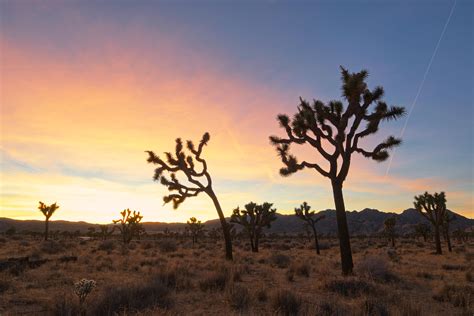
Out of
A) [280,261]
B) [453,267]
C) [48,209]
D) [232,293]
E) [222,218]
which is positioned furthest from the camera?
[48,209]

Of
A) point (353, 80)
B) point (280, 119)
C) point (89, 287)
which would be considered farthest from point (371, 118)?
point (89, 287)

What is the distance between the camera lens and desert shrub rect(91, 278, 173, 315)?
733 cm

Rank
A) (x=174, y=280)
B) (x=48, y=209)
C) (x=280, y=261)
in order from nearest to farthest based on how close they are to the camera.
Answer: (x=174, y=280) < (x=280, y=261) < (x=48, y=209)

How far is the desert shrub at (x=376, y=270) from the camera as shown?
1287cm

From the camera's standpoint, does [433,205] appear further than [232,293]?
Yes

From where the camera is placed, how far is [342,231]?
46.7ft

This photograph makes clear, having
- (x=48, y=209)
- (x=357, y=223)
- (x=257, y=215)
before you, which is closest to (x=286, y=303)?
(x=257, y=215)

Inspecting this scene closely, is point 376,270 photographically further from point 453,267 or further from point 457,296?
point 453,267

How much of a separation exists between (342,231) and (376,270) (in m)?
1.91

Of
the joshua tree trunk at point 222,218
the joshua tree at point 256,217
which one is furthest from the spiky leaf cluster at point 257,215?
the joshua tree trunk at point 222,218

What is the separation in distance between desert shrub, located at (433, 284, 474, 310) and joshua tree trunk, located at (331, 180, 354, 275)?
3841mm

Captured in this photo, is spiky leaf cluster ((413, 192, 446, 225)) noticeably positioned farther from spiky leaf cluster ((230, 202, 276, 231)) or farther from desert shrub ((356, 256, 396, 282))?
desert shrub ((356, 256, 396, 282))

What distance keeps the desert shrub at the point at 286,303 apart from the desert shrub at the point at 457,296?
4037mm

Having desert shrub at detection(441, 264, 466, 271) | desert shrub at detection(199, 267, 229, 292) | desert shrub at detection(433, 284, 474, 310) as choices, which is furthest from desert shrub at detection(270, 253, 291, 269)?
desert shrub at detection(433, 284, 474, 310)
